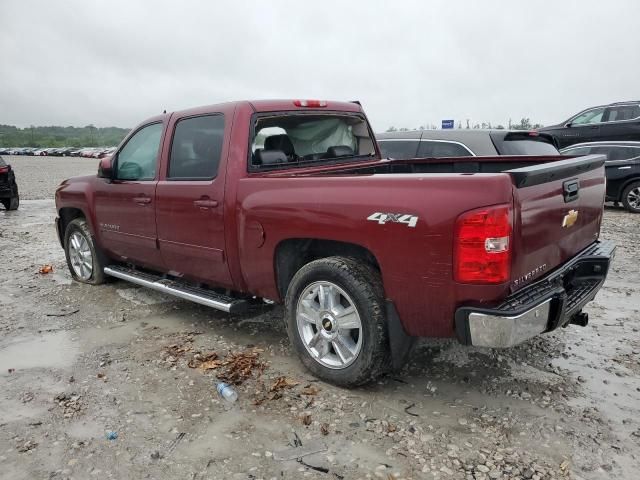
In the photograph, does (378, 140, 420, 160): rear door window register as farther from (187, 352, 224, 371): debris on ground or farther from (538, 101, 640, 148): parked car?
(538, 101, 640, 148): parked car

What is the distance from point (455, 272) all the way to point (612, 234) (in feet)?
22.5

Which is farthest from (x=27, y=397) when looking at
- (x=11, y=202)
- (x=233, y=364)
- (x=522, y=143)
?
(x=11, y=202)

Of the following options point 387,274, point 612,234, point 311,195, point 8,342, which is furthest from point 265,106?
point 612,234

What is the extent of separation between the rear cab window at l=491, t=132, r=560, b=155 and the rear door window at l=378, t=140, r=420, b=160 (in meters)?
1.09

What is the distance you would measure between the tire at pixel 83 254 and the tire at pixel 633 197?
10.1 meters

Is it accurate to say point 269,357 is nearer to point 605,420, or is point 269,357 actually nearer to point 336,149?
point 336,149

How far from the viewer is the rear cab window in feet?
22.2

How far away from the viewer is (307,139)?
176 inches

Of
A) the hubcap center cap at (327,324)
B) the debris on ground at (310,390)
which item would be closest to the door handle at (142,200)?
the hubcap center cap at (327,324)

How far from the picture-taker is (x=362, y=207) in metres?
3.03

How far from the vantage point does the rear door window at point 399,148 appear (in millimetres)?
7434

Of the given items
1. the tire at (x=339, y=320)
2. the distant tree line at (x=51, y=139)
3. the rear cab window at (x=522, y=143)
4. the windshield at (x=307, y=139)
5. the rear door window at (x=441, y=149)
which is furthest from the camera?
the distant tree line at (x=51, y=139)

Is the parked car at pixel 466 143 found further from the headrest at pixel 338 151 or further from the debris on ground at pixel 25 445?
the debris on ground at pixel 25 445

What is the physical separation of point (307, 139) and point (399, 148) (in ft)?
11.2
